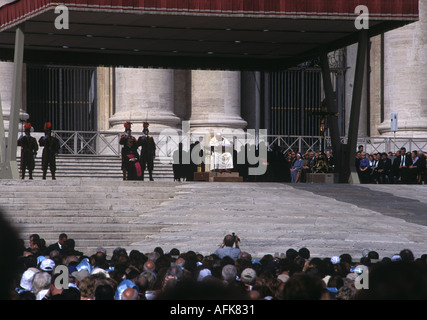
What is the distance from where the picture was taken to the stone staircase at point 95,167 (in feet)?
87.9

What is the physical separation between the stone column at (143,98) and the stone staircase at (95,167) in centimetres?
172

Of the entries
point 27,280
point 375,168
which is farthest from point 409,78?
point 27,280

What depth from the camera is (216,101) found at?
31.0 meters

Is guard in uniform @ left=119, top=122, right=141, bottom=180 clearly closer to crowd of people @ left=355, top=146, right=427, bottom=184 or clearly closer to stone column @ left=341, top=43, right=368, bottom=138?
crowd of people @ left=355, top=146, right=427, bottom=184

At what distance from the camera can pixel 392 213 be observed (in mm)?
16281

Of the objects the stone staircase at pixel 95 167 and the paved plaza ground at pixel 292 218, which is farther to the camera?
the stone staircase at pixel 95 167

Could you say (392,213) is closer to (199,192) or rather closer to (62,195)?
(199,192)

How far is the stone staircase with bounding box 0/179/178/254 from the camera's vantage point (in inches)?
562

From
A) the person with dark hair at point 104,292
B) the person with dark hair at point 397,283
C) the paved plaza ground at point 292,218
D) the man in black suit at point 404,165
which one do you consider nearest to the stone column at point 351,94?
the man in black suit at point 404,165

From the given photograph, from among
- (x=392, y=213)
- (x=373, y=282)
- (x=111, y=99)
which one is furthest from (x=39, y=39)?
(x=373, y=282)

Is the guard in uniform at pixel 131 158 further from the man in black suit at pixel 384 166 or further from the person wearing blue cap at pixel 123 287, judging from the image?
the person wearing blue cap at pixel 123 287

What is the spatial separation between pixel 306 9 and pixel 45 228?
7.37 meters

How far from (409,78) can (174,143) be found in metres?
10.3

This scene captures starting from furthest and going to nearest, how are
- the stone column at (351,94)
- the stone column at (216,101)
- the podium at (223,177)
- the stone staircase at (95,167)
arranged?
the stone column at (351,94)
the stone column at (216,101)
the stone staircase at (95,167)
the podium at (223,177)
